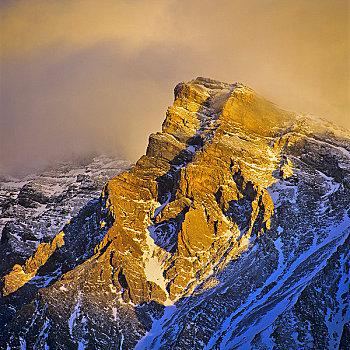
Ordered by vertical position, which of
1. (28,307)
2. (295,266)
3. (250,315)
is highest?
(295,266)

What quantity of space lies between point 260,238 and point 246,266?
1233cm

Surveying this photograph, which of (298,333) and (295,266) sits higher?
(295,266)

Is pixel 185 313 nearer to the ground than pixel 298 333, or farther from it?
nearer to the ground

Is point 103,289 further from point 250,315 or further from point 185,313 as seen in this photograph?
point 250,315

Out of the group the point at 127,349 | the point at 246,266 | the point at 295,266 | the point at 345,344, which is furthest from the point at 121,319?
the point at 345,344

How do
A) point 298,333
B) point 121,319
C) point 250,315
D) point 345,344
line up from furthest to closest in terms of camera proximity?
point 121,319, point 250,315, point 298,333, point 345,344

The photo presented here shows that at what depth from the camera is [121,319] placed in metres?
187

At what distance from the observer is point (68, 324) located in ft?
602

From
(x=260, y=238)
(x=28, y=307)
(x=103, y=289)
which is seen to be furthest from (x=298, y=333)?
(x=28, y=307)

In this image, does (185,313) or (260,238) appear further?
(260,238)

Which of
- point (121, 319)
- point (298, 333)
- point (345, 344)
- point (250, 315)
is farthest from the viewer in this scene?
point (121, 319)

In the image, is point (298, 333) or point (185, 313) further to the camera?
point (185, 313)

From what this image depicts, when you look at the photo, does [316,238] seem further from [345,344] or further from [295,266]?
[345,344]

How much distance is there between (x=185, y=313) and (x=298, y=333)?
4053 centimetres
